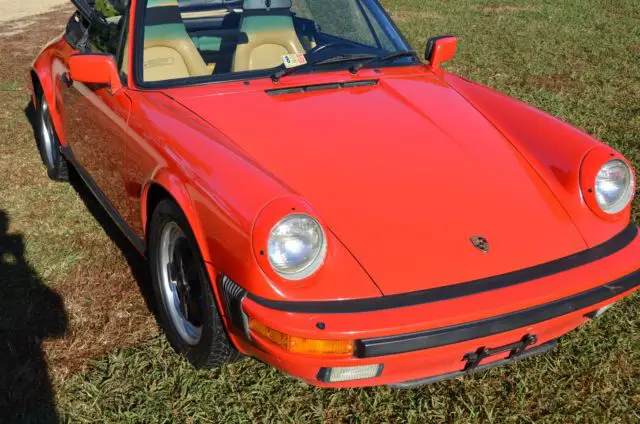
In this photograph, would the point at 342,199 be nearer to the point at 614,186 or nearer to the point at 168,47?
the point at 614,186

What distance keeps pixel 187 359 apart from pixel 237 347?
492 millimetres

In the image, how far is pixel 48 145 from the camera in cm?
481

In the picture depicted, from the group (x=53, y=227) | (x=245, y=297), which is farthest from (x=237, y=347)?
(x=53, y=227)

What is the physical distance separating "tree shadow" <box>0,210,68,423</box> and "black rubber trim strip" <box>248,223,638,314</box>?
1199 millimetres

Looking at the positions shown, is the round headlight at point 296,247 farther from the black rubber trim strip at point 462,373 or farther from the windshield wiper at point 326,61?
the windshield wiper at point 326,61

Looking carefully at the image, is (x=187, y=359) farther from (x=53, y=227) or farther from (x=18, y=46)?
(x=18, y=46)

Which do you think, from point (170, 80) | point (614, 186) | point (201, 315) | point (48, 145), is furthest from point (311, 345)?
point (48, 145)

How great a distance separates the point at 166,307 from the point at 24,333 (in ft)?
2.47

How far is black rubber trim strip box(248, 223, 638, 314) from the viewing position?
2.01 metres

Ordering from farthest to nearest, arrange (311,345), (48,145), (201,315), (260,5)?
1. (48,145)
2. (260,5)
3. (201,315)
4. (311,345)

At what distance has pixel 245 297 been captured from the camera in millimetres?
2064

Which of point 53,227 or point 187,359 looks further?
point 53,227

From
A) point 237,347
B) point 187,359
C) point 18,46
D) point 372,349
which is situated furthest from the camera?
point 18,46

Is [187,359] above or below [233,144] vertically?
below
